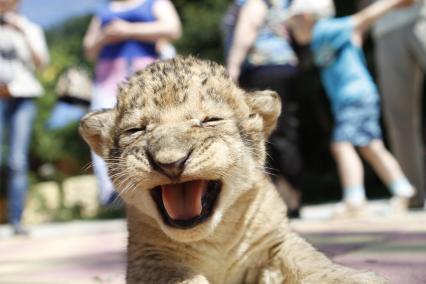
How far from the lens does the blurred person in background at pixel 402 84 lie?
6312 millimetres

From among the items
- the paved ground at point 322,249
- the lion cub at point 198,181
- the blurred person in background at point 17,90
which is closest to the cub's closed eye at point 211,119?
the lion cub at point 198,181

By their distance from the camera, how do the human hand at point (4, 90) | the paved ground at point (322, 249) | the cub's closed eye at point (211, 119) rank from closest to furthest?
the cub's closed eye at point (211, 119) → the paved ground at point (322, 249) → the human hand at point (4, 90)

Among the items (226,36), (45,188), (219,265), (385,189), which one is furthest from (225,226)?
(45,188)

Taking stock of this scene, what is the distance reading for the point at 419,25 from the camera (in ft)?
19.9

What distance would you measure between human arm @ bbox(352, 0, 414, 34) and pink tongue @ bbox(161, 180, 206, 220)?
13.7 ft

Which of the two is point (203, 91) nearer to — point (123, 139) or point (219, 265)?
point (123, 139)

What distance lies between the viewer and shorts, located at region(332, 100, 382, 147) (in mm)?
6387

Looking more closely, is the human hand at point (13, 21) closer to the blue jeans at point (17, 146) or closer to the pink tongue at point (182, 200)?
the blue jeans at point (17, 146)

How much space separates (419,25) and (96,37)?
112 inches

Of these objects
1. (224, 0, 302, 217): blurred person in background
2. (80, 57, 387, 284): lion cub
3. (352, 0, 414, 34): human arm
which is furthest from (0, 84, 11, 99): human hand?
(80, 57, 387, 284): lion cub

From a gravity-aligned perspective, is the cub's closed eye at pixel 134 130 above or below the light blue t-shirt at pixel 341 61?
above

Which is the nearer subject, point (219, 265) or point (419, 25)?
point (219, 265)

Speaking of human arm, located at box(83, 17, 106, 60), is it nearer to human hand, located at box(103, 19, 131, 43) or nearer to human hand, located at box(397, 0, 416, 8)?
human hand, located at box(103, 19, 131, 43)

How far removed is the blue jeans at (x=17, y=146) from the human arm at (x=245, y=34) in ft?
7.12
